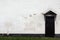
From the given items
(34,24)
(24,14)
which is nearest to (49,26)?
(34,24)

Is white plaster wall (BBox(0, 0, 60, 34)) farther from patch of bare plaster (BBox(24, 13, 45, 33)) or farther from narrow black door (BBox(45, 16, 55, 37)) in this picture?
narrow black door (BBox(45, 16, 55, 37))

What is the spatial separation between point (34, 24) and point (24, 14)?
1.24m

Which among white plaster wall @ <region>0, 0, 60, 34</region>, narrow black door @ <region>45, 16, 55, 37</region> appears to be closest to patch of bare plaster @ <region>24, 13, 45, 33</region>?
white plaster wall @ <region>0, 0, 60, 34</region>

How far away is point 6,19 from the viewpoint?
2802cm

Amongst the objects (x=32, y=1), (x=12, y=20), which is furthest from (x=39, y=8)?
(x=12, y=20)

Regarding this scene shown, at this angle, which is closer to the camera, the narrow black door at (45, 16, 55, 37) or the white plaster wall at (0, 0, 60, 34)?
the white plaster wall at (0, 0, 60, 34)

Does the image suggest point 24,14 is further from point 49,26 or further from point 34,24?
point 49,26

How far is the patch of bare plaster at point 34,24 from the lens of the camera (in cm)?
2802

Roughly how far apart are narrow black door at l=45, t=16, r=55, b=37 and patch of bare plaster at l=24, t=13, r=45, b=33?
1.75ft

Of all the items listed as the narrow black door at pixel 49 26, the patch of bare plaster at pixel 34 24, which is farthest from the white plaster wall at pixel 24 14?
the narrow black door at pixel 49 26

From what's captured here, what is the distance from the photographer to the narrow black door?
1116 inches

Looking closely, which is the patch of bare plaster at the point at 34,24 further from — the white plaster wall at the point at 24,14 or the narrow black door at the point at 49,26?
the narrow black door at the point at 49,26

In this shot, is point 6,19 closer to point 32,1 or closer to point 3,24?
point 3,24

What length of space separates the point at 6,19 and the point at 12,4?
1414 millimetres
